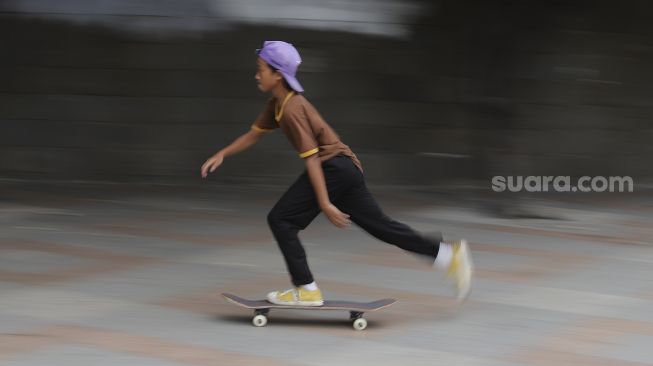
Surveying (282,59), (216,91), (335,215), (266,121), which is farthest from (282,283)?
(216,91)

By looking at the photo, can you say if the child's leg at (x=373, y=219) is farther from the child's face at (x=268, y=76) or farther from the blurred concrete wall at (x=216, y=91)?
the blurred concrete wall at (x=216, y=91)

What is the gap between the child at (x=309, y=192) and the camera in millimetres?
5758

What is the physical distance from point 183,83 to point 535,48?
12.1ft

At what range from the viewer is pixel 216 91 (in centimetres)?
1109

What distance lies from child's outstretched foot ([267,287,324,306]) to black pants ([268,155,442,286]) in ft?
0.18

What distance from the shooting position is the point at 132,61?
11047mm

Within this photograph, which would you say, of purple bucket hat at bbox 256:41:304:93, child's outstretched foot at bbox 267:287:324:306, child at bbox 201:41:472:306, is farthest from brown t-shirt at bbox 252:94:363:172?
child's outstretched foot at bbox 267:287:324:306

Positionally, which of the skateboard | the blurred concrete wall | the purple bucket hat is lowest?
the skateboard

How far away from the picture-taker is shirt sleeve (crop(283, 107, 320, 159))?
18.7 ft

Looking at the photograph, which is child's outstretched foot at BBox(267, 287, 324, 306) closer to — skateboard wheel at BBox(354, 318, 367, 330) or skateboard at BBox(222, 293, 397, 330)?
skateboard at BBox(222, 293, 397, 330)

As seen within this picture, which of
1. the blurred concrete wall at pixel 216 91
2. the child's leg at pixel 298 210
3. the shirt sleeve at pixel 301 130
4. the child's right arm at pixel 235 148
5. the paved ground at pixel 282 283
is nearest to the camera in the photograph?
the paved ground at pixel 282 283

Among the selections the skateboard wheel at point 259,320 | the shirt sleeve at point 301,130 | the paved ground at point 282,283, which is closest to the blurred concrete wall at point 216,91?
the paved ground at point 282,283

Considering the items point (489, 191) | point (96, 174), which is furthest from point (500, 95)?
point (96, 174)

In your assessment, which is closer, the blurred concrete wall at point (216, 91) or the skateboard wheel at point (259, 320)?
the skateboard wheel at point (259, 320)
